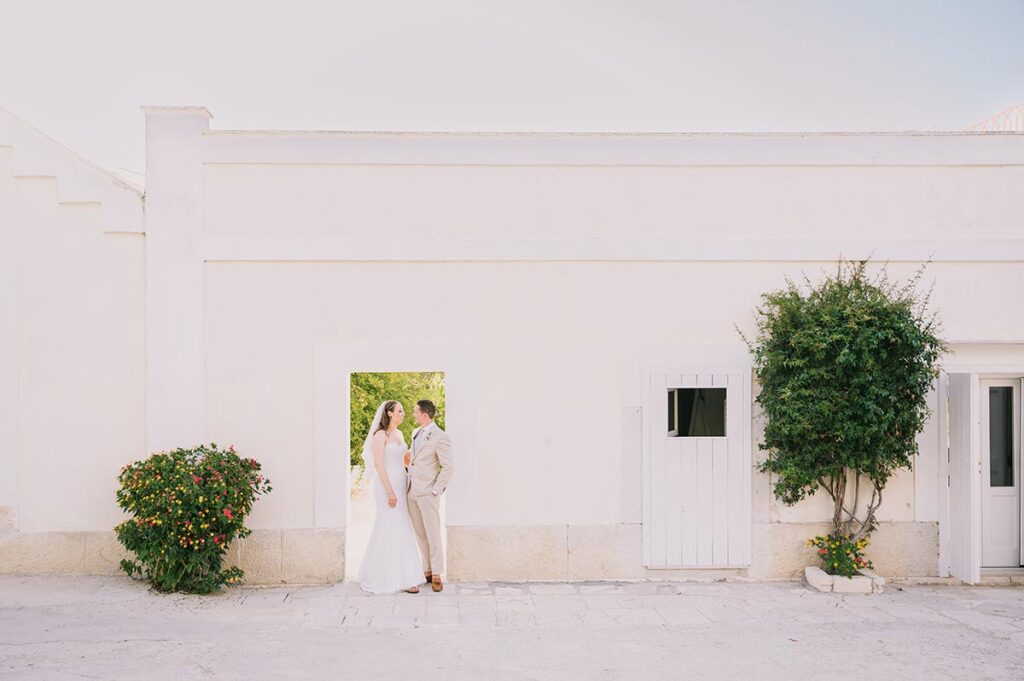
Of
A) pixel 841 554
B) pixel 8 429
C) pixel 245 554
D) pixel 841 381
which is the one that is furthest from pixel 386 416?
pixel 841 554

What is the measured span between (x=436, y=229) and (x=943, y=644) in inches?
238

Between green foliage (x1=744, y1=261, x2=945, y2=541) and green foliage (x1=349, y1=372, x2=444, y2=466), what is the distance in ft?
19.0

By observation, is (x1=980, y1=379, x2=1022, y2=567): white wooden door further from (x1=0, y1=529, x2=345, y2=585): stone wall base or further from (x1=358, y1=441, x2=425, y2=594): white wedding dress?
(x1=0, y1=529, x2=345, y2=585): stone wall base

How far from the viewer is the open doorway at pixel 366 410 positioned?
1171cm

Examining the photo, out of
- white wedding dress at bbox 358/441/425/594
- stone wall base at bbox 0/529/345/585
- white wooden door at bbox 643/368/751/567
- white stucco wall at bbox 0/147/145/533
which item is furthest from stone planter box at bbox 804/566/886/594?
white stucco wall at bbox 0/147/145/533

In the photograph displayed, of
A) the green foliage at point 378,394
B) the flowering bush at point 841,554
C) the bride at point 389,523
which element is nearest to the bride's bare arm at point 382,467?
the bride at point 389,523

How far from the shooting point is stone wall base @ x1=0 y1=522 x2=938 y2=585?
887cm

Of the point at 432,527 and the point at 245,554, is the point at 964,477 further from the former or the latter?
the point at 245,554

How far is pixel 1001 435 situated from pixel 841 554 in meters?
2.44

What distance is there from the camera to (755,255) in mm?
9297

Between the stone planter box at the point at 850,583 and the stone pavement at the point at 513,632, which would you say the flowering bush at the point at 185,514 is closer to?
the stone pavement at the point at 513,632

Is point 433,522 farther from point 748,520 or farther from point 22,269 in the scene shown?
point 22,269

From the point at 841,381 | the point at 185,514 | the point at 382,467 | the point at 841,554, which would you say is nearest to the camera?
the point at 185,514

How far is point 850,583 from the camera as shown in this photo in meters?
8.85
